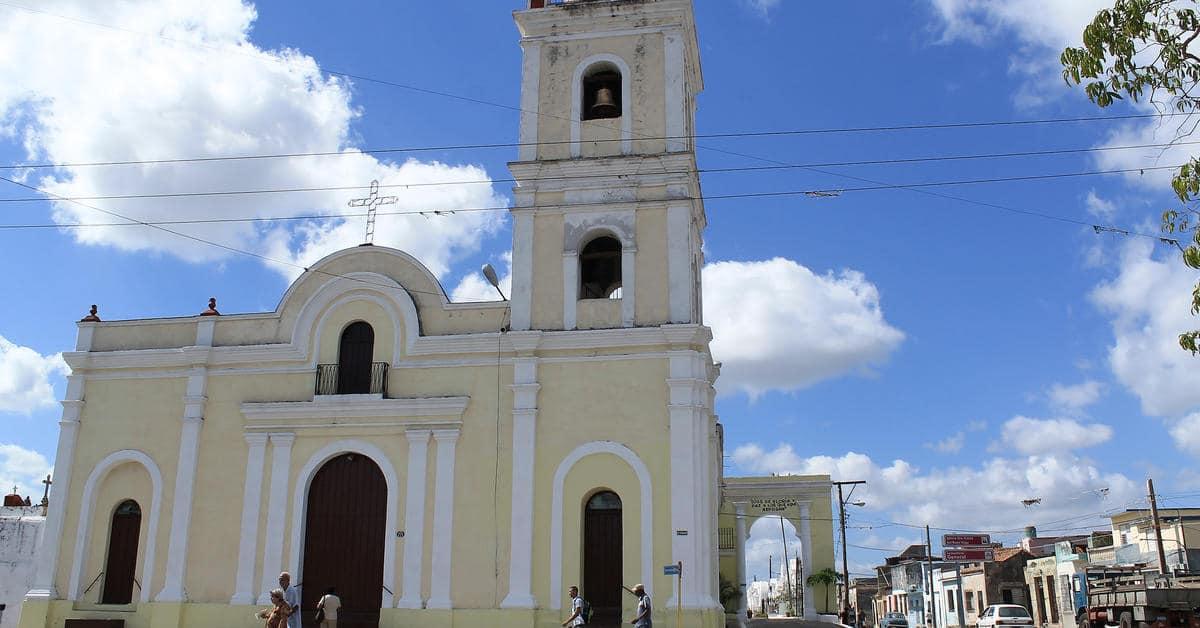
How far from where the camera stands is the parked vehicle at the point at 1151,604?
20953 millimetres

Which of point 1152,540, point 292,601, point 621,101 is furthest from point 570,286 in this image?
point 1152,540

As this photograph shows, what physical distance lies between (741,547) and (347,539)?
19.2m

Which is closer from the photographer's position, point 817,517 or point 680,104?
point 680,104

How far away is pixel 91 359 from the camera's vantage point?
21.9 m

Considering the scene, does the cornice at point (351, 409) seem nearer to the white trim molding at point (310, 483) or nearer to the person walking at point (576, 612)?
the white trim molding at point (310, 483)

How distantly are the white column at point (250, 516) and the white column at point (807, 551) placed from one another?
21.6m

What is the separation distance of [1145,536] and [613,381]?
1155 inches

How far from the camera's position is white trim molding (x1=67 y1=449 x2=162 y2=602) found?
2023cm

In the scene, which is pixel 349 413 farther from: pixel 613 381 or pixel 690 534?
pixel 690 534

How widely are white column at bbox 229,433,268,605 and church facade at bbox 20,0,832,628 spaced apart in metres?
0.04

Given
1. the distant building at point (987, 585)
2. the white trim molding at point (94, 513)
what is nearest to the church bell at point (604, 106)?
the white trim molding at point (94, 513)

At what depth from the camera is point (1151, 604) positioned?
21.4 metres

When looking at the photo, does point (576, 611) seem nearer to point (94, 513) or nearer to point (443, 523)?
point (443, 523)

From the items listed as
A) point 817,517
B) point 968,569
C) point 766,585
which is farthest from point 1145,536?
point 766,585
